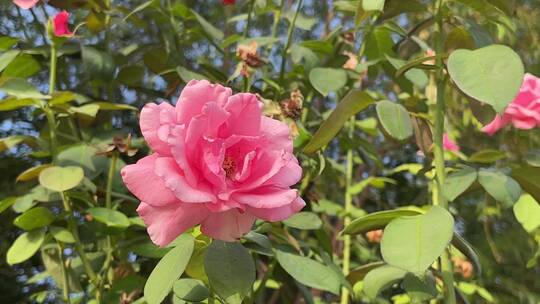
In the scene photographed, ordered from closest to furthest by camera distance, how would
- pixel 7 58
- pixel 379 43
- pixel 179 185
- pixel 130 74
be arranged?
1. pixel 179 185
2. pixel 7 58
3. pixel 379 43
4. pixel 130 74

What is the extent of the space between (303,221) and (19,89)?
0.45 meters

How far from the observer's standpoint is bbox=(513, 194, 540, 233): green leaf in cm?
109

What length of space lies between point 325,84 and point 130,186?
568 millimetres

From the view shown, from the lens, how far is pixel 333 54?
1.33 meters

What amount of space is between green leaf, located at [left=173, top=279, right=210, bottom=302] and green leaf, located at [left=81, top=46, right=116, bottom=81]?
0.64m

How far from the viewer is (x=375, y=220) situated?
779mm

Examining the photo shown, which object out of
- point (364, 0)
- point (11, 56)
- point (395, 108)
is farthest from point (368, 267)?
point (11, 56)

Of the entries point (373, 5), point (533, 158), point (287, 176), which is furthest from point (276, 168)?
point (533, 158)

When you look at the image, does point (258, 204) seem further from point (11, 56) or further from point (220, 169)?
point (11, 56)

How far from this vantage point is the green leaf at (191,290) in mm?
757

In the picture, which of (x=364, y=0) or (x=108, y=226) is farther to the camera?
(x=108, y=226)

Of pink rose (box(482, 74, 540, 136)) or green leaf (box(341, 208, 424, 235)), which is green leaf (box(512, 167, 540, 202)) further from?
pink rose (box(482, 74, 540, 136))

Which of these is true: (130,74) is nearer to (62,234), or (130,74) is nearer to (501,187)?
(62,234)

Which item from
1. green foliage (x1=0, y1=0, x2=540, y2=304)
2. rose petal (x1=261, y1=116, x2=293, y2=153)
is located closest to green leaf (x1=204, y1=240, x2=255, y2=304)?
green foliage (x1=0, y1=0, x2=540, y2=304)
